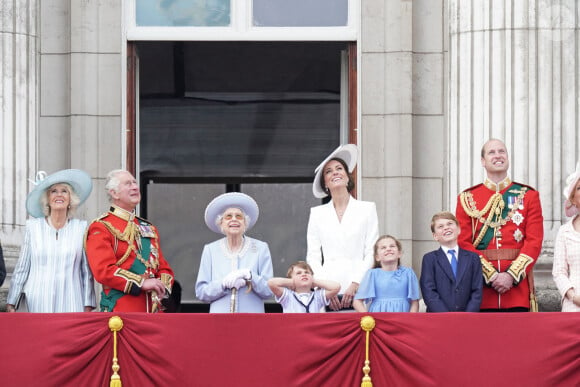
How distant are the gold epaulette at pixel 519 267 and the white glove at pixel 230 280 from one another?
2080 mm

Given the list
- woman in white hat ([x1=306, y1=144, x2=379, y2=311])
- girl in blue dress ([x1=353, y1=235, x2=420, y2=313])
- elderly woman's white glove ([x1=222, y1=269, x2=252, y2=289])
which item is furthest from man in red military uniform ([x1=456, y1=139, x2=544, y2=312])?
elderly woman's white glove ([x1=222, y1=269, x2=252, y2=289])

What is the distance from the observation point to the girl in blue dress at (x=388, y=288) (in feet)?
38.9

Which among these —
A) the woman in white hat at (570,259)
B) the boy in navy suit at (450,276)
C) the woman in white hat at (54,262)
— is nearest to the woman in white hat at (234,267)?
the woman in white hat at (54,262)

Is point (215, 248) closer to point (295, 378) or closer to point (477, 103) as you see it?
point (295, 378)

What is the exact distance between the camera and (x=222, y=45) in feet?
60.1

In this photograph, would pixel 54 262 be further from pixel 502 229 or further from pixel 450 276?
pixel 502 229

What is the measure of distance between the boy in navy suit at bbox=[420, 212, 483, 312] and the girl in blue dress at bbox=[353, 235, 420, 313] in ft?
0.38

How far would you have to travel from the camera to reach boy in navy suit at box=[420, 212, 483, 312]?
38.8 ft

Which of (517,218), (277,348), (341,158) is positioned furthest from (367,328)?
(341,158)

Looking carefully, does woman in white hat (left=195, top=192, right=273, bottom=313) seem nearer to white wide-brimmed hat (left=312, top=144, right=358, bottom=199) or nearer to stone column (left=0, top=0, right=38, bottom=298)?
white wide-brimmed hat (left=312, top=144, right=358, bottom=199)

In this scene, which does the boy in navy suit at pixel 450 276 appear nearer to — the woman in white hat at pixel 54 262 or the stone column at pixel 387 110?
the woman in white hat at pixel 54 262

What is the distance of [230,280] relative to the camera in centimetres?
1191

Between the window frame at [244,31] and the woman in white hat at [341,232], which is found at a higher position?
the window frame at [244,31]

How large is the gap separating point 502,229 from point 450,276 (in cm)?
78
